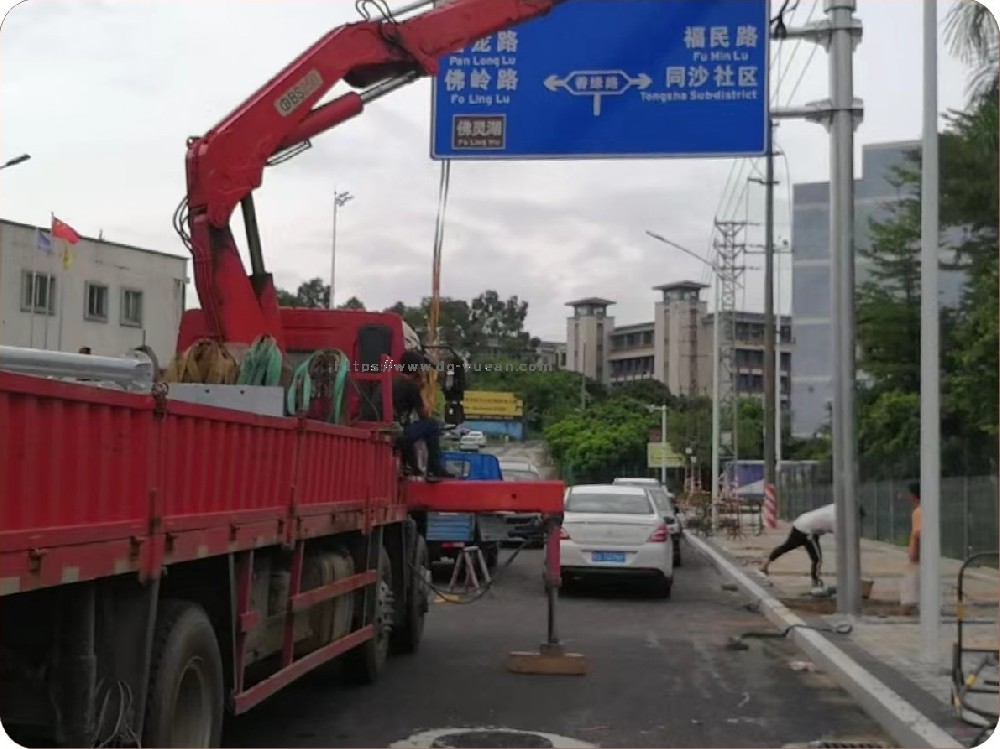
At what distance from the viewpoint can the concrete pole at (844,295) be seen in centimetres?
1318

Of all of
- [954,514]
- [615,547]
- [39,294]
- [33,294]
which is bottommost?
[615,547]

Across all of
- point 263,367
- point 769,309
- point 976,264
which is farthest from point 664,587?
point 769,309

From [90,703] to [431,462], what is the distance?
5.94 m

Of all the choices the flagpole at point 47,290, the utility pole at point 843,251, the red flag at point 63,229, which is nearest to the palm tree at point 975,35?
the utility pole at point 843,251

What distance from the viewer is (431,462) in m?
10.4

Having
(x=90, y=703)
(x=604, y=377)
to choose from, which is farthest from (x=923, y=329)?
(x=604, y=377)

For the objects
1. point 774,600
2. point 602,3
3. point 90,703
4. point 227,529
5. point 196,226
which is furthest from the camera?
point 774,600

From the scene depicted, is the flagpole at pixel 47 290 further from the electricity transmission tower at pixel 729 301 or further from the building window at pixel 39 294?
the electricity transmission tower at pixel 729 301

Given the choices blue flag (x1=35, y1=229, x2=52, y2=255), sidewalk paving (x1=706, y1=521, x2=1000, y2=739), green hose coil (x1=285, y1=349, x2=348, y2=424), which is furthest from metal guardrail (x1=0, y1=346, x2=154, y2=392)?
blue flag (x1=35, y1=229, x2=52, y2=255)

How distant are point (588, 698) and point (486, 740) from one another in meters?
1.57

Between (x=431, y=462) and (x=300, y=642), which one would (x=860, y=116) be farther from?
(x=300, y=642)

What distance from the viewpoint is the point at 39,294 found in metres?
33.8

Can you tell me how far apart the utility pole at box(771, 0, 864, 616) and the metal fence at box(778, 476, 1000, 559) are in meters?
3.05

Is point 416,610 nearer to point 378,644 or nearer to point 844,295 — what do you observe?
point 378,644
